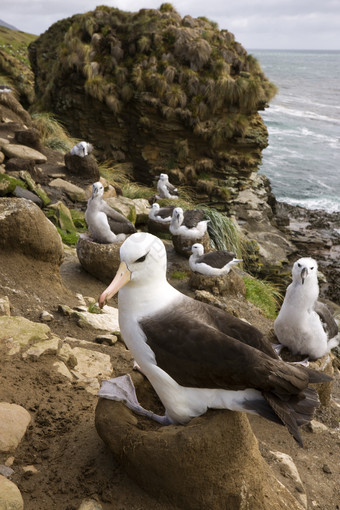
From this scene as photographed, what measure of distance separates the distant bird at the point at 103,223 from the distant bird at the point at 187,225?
98.8 inches

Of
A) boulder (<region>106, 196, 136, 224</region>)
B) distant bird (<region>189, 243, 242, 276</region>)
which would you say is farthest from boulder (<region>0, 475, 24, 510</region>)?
boulder (<region>106, 196, 136, 224</region>)

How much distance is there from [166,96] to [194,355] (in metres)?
15.7

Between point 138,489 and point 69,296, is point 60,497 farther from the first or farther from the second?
point 69,296

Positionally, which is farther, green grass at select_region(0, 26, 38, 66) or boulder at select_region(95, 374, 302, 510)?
green grass at select_region(0, 26, 38, 66)

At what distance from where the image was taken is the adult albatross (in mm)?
2553

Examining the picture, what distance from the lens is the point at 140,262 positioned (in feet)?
9.10

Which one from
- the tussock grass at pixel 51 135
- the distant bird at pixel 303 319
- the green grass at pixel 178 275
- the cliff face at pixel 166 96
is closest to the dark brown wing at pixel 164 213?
the green grass at pixel 178 275

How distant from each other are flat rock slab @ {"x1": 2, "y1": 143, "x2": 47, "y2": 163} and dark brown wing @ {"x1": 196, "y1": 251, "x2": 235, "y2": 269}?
5.23m

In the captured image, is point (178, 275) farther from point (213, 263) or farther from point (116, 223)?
point (116, 223)

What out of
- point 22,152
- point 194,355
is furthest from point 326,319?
point 22,152

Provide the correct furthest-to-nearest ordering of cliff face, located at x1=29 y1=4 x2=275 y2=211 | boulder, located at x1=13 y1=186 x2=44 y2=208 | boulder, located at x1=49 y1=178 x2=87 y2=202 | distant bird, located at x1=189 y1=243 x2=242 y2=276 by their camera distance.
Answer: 1. cliff face, located at x1=29 y1=4 x2=275 y2=211
2. boulder, located at x1=49 y1=178 x2=87 y2=202
3. boulder, located at x1=13 y1=186 x2=44 y2=208
4. distant bird, located at x1=189 y1=243 x2=242 y2=276

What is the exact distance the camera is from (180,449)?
101 inches

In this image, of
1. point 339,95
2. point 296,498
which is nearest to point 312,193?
point 296,498

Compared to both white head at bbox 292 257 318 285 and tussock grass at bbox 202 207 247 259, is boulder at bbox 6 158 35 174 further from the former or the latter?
white head at bbox 292 257 318 285
